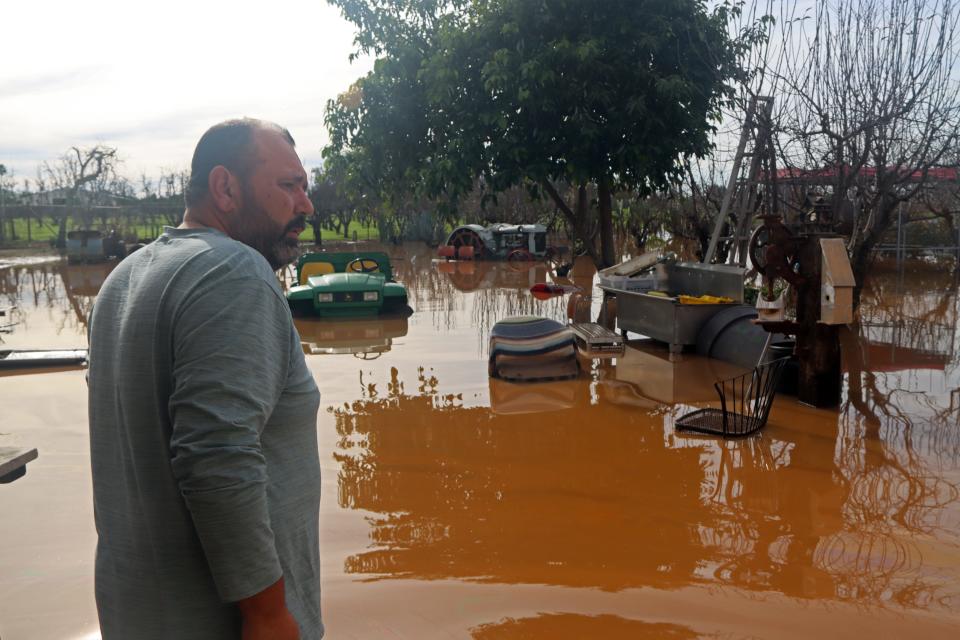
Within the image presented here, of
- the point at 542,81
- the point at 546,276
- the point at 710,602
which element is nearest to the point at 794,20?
the point at 542,81

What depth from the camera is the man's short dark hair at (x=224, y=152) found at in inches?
69.6

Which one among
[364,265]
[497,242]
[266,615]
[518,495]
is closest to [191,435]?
[266,615]

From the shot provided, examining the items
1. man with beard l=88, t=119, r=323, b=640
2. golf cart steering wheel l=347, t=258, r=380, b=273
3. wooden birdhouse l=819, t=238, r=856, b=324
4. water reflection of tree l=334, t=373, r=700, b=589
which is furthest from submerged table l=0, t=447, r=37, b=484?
golf cart steering wheel l=347, t=258, r=380, b=273

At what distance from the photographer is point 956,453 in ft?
20.7

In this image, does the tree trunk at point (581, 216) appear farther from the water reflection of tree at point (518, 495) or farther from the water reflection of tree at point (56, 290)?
the water reflection of tree at point (56, 290)

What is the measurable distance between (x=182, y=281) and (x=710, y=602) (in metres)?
3.27

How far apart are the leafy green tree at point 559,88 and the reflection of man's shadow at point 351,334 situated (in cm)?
256

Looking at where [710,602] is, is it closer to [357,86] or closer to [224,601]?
[224,601]

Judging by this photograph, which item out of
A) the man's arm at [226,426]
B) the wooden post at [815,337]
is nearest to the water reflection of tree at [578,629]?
the man's arm at [226,426]

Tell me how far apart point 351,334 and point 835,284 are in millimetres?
8067

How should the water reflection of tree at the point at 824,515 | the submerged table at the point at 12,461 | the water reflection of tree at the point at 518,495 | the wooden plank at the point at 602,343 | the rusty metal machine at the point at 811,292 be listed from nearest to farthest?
the submerged table at the point at 12,461 → the water reflection of tree at the point at 824,515 → the water reflection of tree at the point at 518,495 → the rusty metal machine at the point at 811,292 → the wooden plank at the point at 602,343

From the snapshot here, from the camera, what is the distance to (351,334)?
43.6 feet

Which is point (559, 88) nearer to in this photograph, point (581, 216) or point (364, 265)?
point (581, 216)

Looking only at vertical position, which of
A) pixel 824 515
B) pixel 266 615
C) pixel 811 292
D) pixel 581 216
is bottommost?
pixel 824 515
